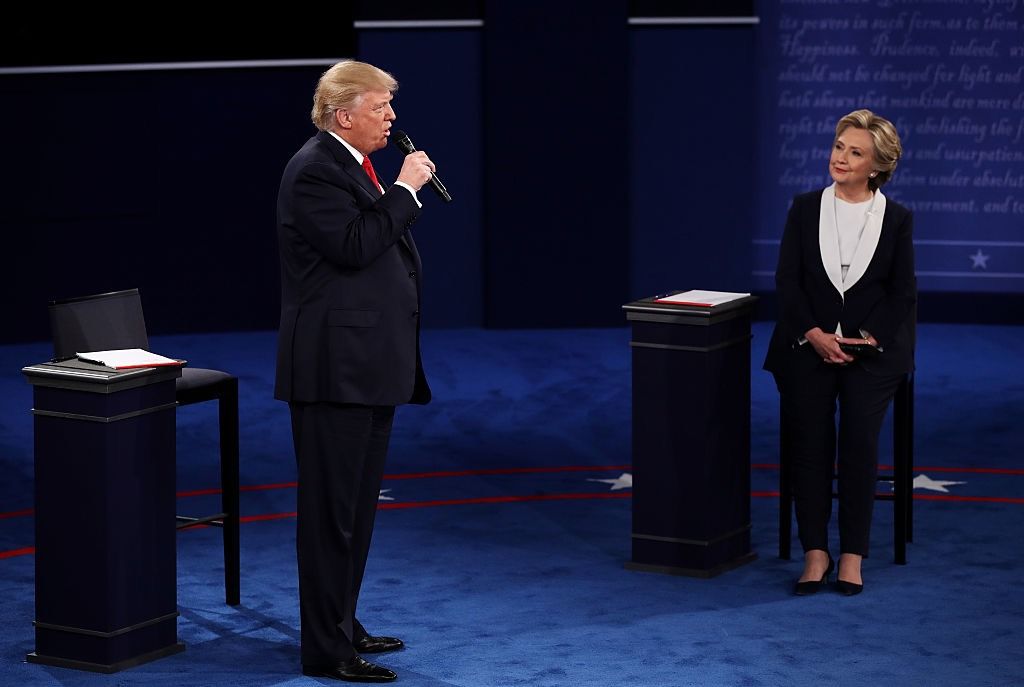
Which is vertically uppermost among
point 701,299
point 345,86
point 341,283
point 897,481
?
point 345,86

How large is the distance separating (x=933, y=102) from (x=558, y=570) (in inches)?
229

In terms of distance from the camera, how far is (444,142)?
428 inches

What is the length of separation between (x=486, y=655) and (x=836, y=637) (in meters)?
1.06

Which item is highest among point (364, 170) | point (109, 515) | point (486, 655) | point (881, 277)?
point (364, 170)

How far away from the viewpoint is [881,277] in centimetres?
583

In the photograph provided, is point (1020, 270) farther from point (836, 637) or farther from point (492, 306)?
point (836, 637)

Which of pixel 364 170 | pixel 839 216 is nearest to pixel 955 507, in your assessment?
pixel 839 216

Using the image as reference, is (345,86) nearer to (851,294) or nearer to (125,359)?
(125,359)

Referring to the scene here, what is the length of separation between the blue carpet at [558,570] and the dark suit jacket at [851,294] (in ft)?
2.55

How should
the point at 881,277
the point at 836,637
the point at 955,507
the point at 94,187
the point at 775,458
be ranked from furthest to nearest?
1. the point at 94,187
2. the point at 775,458
3. the point at 955,507
4. the point at 881,277
5. the point at 836,637

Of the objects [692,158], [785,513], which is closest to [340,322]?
[785,513]

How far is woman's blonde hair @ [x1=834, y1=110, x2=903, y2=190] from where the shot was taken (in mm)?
5758

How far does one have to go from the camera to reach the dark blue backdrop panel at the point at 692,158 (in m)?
10.9

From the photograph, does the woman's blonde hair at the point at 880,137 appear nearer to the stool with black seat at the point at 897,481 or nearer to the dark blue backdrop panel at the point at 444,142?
the stool with black seat at the point at 897,481
